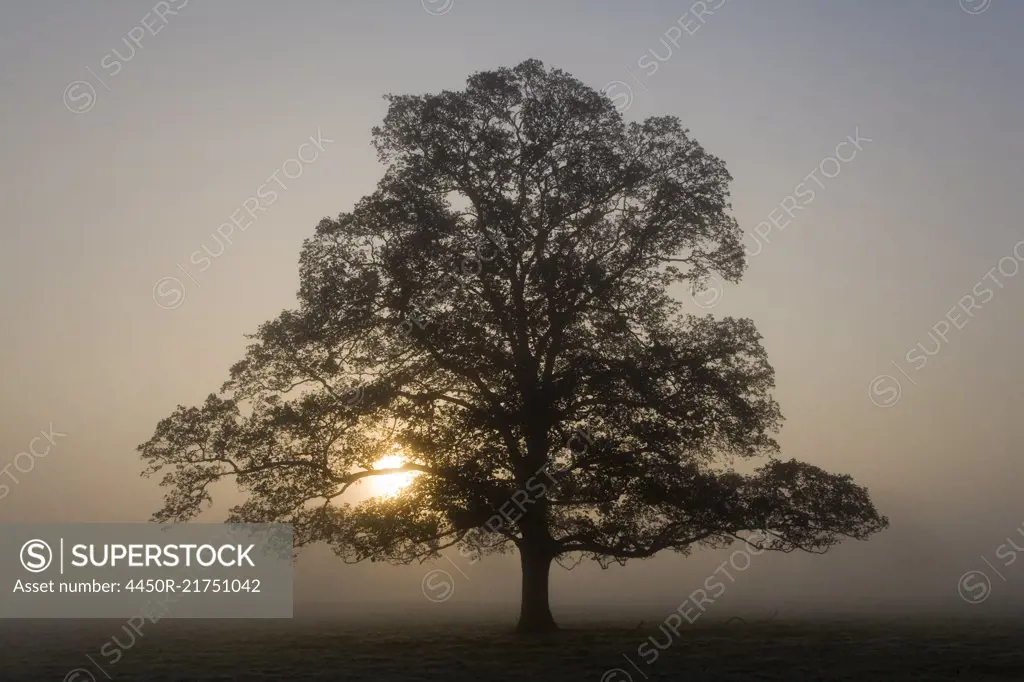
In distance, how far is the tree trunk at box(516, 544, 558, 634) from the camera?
33656mm

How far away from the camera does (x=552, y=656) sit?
87.3ft

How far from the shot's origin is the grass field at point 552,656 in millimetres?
23625

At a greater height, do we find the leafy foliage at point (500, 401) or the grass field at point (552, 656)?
the leafy foliage at point (500, 401)

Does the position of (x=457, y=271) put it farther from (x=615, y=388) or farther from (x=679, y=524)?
(x=679, y=524)

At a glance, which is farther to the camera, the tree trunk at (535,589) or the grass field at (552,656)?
the tree trunk at (535,589)

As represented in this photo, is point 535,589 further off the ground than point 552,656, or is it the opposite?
point 535,589

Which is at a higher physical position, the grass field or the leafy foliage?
the leafy foliage

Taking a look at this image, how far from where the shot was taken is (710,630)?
3631cm

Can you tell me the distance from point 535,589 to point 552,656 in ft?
23.9

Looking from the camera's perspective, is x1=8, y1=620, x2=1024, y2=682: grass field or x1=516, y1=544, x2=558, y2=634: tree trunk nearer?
x1=8, y1=620, x2=1024, y2=682: grass field

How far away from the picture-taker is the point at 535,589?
33.9 m

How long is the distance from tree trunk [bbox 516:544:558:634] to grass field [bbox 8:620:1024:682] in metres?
0.94

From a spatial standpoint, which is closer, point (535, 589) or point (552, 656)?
point (552, 656)

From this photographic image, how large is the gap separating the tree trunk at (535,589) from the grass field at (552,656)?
3.07 feet
